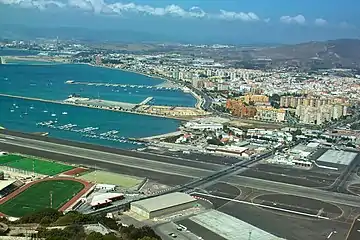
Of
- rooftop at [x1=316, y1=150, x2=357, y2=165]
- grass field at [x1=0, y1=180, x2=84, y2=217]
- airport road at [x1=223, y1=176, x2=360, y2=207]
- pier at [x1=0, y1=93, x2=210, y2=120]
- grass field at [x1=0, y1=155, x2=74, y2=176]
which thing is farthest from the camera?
pier at [x1=0, y1=93, x2=210, y2=120]

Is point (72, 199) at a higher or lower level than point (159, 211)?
lower

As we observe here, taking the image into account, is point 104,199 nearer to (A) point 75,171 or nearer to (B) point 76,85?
(A) point 75,171

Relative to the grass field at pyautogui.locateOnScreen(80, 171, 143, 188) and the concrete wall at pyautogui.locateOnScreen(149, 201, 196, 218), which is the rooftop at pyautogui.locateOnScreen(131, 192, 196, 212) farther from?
the grass field at pyautogui.locateOnScreen(80, 171, 143, 188)

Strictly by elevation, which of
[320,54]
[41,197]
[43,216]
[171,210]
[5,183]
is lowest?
[41,197]

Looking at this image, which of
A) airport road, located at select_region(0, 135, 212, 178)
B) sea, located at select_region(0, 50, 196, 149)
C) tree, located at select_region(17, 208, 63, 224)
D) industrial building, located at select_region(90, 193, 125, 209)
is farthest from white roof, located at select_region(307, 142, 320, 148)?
tree, located at select_region(17, 208, 63, 224)

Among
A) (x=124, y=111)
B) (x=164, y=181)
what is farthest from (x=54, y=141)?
(x=124, y=111)

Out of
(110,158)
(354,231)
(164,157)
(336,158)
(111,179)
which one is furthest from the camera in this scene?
(336,158)

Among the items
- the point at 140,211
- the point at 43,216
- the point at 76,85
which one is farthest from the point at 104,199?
the point at 76,85
